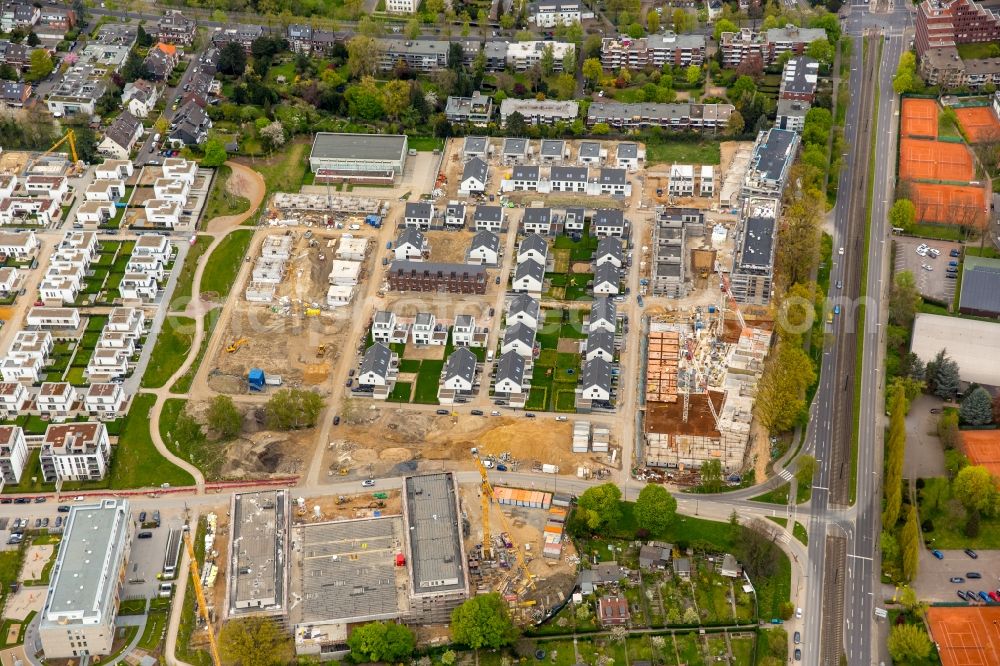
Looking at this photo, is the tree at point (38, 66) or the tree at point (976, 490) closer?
the tree at point (976, 490)

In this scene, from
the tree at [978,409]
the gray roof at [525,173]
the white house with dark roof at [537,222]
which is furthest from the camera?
the gray roof at [525,173]

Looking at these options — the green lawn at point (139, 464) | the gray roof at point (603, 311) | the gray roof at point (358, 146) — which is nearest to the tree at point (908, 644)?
the gray roof at point (603, 311)

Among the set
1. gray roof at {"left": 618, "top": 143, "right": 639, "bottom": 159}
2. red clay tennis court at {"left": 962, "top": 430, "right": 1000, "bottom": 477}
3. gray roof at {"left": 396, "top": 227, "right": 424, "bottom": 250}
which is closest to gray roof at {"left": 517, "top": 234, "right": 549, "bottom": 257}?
gray roof at {"left": 396, "top": 227, "right": 424, "bottom": 250}

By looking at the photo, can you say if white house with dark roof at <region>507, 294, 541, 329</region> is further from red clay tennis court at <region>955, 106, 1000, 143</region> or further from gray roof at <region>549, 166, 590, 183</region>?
red clay tennis court at <region>955, 106, 1000, 143</region>

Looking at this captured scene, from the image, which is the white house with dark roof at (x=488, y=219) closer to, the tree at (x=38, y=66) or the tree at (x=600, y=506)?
the tree at (x=600, y=506)

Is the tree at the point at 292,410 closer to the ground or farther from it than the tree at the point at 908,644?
farther from it

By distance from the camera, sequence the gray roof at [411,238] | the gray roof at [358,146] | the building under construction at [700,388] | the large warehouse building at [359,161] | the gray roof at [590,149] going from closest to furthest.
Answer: the building under construction at [700,388] → the gray roof at [411,238] → the large warehouse building at [359,161] → the gray roof at [358,146] → the gray roof at [590,149]

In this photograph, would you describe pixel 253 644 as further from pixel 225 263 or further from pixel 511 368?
pixel 225 263
